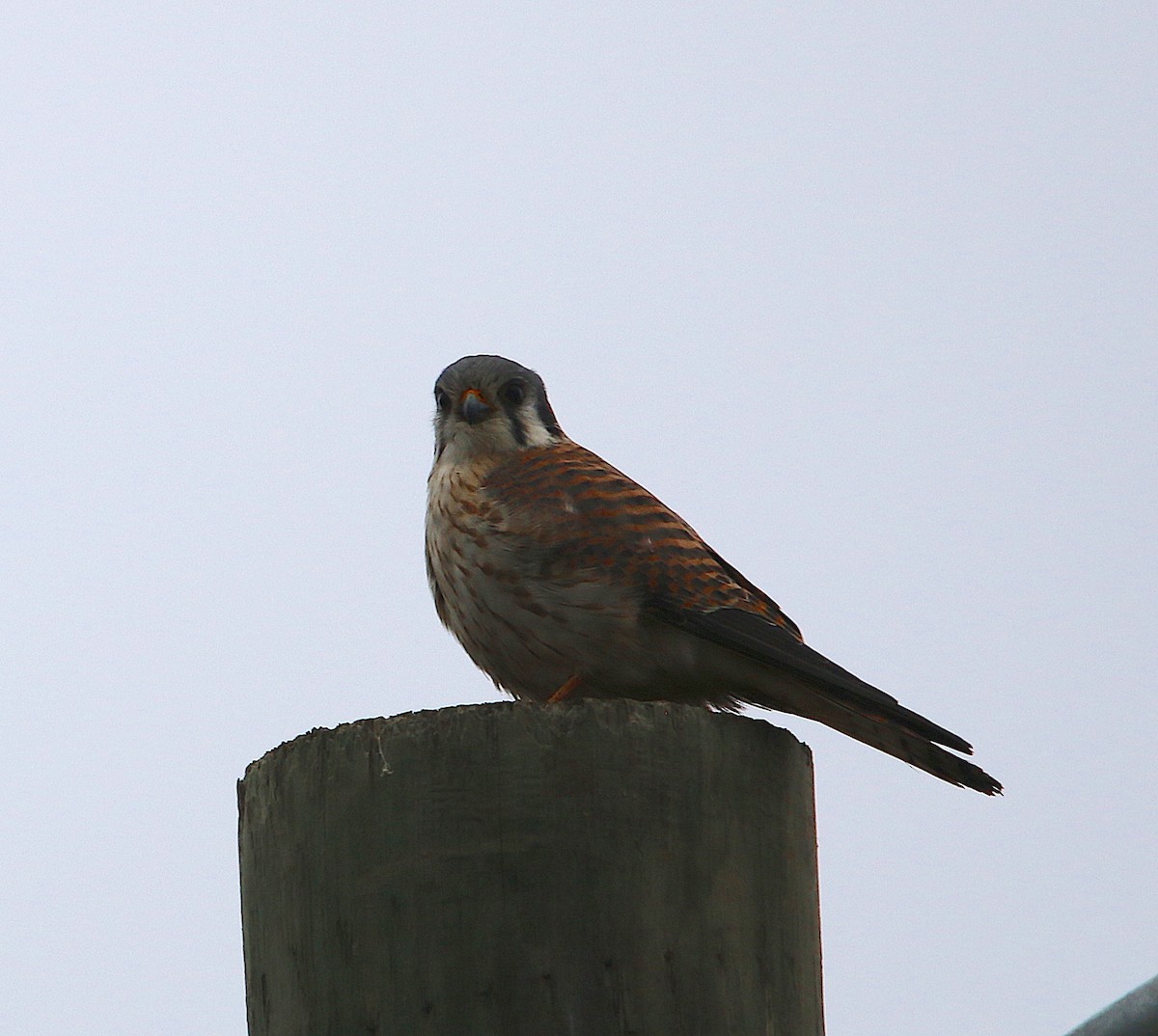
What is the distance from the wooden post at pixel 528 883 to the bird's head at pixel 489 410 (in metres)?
2.06

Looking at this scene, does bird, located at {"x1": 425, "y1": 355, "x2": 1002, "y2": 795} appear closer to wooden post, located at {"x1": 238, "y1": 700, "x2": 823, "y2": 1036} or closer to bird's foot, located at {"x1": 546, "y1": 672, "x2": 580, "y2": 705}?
bird's foot, located at {"x1": 546, "y1": 672, "x2": 580, "y2": 705}

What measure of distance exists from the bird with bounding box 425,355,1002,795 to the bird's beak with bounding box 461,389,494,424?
494mm

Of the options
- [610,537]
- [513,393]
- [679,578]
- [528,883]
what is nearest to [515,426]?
[513,393]

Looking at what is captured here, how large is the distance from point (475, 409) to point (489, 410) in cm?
5

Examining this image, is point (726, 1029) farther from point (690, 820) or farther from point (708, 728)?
point (708, 728)

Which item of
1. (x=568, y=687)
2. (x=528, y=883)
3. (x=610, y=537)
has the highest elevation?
(x=610, y=537)

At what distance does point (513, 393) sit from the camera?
178 inches

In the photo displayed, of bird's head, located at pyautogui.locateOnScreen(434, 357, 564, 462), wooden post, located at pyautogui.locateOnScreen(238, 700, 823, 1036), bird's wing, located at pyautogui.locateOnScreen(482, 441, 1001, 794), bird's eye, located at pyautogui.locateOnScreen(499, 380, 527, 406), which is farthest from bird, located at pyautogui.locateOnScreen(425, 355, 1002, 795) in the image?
wooden post, located at pyautogui.locateOnScreen(238, 700, 823, 1036)

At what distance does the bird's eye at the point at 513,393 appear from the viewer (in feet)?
14.8

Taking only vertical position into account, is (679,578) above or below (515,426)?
below

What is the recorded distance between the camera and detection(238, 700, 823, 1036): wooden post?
6.61ft

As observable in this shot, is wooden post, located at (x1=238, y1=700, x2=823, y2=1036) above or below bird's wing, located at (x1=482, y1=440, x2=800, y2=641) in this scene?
below

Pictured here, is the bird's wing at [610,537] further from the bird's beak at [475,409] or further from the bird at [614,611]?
the bird's beak at [475,409]

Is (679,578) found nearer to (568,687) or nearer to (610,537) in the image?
(610,537)
